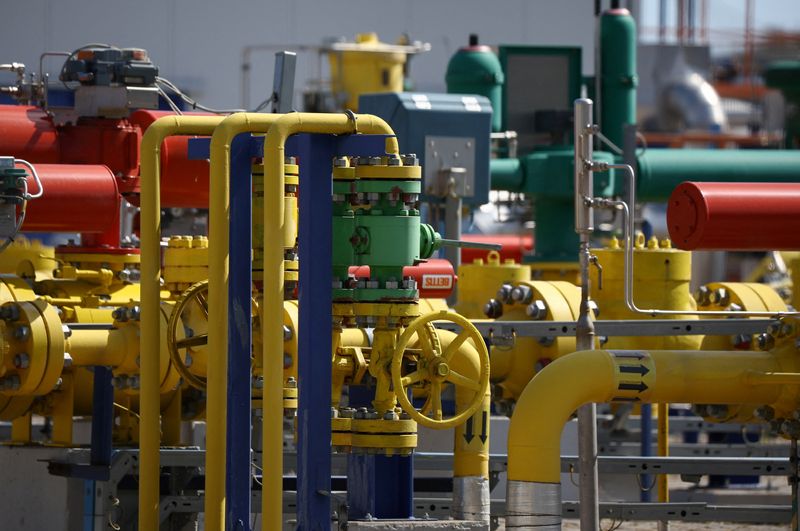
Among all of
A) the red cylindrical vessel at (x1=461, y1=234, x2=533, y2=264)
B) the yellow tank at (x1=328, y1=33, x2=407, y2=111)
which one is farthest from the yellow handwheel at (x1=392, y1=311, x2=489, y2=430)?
the yellow tank at (x1=328, y1=33, x2=407, y2=111)

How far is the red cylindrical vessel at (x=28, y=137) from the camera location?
23.8 ft

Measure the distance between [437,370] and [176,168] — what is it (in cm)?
261

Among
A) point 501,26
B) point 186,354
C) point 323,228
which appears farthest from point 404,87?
point 323,228

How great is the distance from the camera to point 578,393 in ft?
17.8

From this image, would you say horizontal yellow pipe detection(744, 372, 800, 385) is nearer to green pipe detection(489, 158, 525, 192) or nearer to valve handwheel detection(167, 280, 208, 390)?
valve handwheel detection(167, 280, 208, 390)

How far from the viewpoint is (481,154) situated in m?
9.02

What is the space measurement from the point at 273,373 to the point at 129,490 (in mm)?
2509

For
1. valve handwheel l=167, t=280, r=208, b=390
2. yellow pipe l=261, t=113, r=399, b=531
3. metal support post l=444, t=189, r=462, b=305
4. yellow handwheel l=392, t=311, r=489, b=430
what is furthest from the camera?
metal support post l=444, t=189, r=462, b=305

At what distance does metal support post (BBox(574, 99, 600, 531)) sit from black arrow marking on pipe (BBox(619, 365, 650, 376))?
37 centimetres

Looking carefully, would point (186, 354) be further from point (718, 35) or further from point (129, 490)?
point (718, 35)

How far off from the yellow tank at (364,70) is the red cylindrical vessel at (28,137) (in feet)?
34.3

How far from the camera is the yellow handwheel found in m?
5.03

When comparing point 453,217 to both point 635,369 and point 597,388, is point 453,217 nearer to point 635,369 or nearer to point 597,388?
point 635,369

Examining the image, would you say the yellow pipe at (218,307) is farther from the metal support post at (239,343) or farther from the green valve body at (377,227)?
the green valve body at (377,227)
